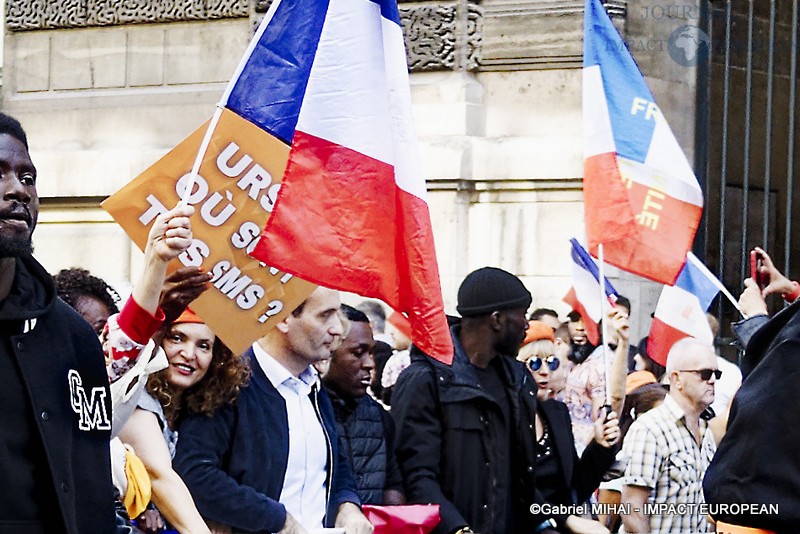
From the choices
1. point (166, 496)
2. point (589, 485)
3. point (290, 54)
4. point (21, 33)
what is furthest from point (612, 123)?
point (21, 33)

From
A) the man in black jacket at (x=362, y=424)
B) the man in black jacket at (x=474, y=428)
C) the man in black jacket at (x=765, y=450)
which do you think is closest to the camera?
the man in black jacket at (x=765, y=450)

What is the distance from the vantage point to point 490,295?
277 inches

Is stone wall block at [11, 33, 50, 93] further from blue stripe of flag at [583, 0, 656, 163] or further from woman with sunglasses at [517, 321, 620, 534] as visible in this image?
woman with sunglasses at [517, 321, 620, 534]

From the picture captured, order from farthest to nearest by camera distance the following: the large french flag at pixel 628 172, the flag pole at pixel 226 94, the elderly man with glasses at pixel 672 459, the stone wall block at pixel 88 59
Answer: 1. the stone wall block at pixel 88 59
2. the large french flag at pixel 628 172
3. the elderly man with glasses at pixel 672 459
4. the flag pole at pixel 226 94

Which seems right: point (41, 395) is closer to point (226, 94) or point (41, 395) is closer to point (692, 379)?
point (226, 94)

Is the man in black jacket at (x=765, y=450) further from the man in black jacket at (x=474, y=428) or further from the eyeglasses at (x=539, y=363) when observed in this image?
the eyeglasses at (x=539, y=363)

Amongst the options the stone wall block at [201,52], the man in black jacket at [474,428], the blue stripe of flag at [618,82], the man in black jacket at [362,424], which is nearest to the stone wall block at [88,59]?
the stone wall block at [201,52]

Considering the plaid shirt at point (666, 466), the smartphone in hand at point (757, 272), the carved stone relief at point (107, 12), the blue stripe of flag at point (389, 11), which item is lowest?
the plaid shirt at point (666, 466)

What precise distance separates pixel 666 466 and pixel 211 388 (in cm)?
238

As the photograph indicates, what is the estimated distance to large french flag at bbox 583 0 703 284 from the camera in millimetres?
7941

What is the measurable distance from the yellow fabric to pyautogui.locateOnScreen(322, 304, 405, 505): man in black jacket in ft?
4.97

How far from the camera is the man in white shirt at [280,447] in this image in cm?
559

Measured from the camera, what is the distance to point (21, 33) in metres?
13.4

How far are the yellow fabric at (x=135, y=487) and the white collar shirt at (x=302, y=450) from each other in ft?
2.81
